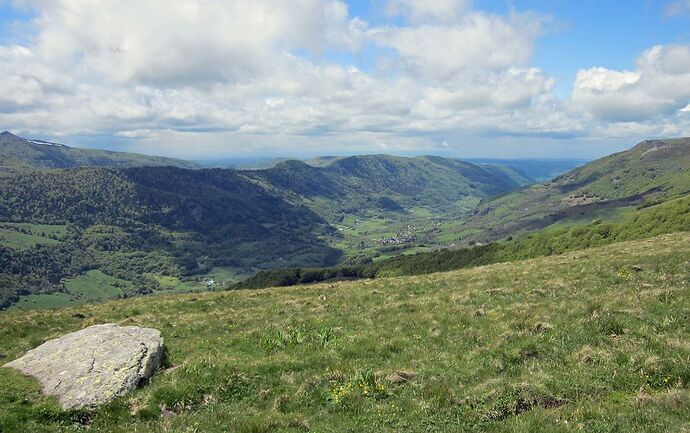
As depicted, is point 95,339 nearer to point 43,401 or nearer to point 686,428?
point 43,401

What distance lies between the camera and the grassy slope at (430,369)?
10.8 metres

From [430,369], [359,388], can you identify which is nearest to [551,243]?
[430,369]

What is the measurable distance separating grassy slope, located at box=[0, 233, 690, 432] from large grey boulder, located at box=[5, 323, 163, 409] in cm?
55

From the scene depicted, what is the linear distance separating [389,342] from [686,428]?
1061 cm

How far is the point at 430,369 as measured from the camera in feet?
47.1

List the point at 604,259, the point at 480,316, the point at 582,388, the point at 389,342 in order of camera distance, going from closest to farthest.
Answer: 1. the point at 582,388
2. the point at 389,342
3. the point at 480,316
4. the point at 604,259

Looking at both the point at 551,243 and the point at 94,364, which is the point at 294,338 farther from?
the point at 551,243

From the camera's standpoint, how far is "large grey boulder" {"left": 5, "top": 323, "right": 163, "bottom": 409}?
13.1 meters

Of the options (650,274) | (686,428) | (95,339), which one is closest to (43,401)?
(95,339)

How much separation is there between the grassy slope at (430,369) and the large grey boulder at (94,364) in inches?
21.8

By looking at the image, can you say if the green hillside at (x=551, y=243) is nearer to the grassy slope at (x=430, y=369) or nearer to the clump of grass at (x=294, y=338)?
the grassy slope at (x=430, y=369)

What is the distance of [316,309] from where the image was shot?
2736cm

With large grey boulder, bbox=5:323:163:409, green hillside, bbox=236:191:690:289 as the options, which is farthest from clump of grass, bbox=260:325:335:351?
green hillside, bbox=236:191:690:289

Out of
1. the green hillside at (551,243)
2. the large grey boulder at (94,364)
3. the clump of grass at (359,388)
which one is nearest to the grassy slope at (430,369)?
the clump of grass at (359,388)
